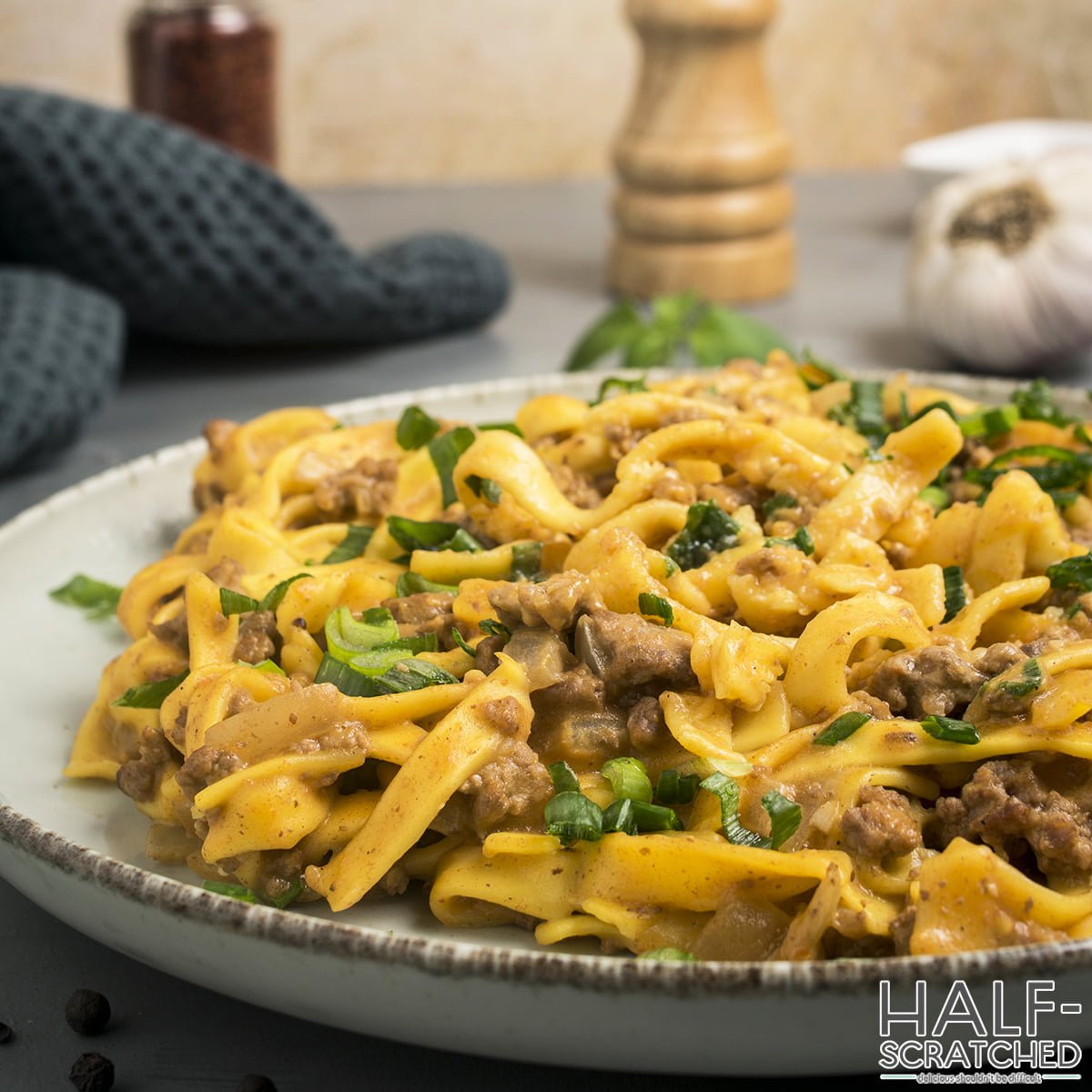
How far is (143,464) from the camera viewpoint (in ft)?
14.9

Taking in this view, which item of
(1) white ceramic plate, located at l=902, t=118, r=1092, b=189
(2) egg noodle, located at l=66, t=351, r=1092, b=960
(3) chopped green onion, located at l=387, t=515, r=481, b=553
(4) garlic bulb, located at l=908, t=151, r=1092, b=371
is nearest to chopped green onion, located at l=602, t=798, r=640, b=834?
(2) egg noodle, located at l=66, t=351, r=1092, b=960

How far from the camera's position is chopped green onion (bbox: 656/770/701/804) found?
2893 millimetres

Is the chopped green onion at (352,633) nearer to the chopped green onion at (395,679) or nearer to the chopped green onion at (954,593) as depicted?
the chopped green onion at (395,679)

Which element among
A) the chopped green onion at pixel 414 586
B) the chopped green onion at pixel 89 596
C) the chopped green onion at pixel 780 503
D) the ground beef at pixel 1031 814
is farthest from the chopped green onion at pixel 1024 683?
the chopped green onion at pixel 89 596

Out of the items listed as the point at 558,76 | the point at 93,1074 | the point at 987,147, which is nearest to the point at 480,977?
the point at 93,1074

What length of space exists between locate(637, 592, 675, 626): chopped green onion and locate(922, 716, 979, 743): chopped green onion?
0.56 meters

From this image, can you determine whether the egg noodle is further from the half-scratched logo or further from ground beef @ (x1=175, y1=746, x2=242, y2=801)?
the half-scratched logo

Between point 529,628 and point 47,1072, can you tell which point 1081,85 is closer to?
point 529,628

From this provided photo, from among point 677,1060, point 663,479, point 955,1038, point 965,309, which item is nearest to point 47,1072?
point 677,1060

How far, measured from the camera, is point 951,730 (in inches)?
112

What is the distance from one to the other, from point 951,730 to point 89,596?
2307 mm

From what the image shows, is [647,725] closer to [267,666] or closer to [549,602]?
[549,602]

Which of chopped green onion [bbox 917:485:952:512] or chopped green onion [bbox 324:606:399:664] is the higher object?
chopped green onion [bbox 917:485:952:512]

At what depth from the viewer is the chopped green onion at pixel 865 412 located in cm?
400
